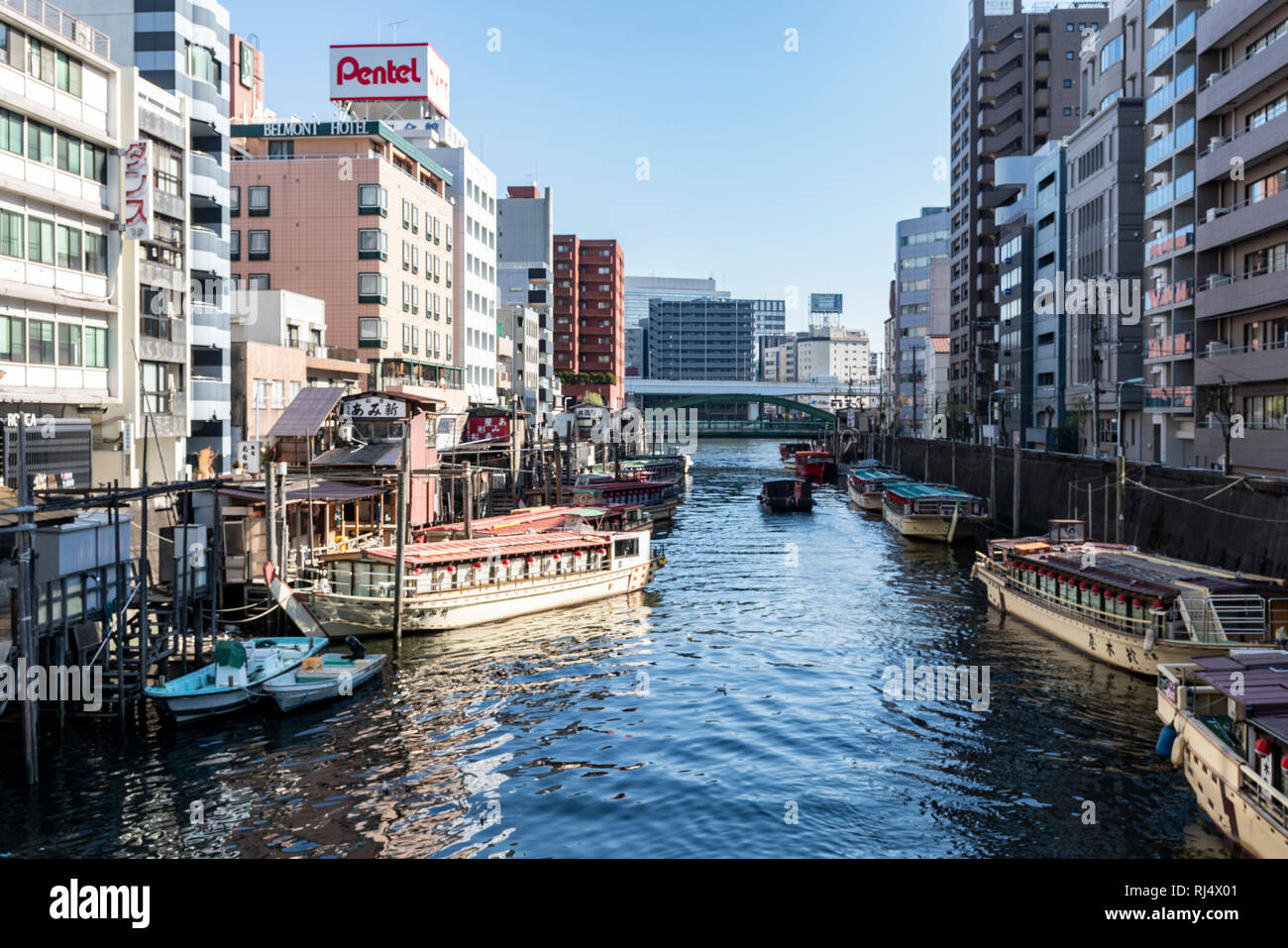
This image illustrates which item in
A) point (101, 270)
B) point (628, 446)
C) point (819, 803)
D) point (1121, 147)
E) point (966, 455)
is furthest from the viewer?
point (628, 446)

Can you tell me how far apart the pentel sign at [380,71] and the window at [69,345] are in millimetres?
61917

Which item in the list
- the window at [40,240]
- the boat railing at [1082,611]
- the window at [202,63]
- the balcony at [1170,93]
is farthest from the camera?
the balcony at [1170,93]

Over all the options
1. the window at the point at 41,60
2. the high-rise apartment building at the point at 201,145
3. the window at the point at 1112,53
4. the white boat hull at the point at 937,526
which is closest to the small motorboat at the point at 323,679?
the window at the point at 41,60

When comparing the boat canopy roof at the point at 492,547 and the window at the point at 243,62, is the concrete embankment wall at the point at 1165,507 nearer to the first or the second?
A: the boat canopy roof at the point at 492,547

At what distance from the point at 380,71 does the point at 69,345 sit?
209 ft

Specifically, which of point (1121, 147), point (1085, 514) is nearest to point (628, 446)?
point (1121, 147)

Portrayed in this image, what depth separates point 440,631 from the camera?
40.7 m

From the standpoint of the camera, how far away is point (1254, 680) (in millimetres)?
21031

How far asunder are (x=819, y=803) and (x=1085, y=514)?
4425cm

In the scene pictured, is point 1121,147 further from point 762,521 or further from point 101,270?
point 101,270

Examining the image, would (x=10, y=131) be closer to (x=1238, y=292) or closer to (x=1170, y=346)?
(x=1238, y=292)

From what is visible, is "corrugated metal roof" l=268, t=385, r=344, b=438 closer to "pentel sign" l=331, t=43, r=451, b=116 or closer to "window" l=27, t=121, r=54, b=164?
"window" l=27, t=121, r=54, b=164

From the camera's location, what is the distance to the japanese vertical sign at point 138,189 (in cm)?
4888

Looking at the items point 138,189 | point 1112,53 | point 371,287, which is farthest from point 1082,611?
point 1112,53
